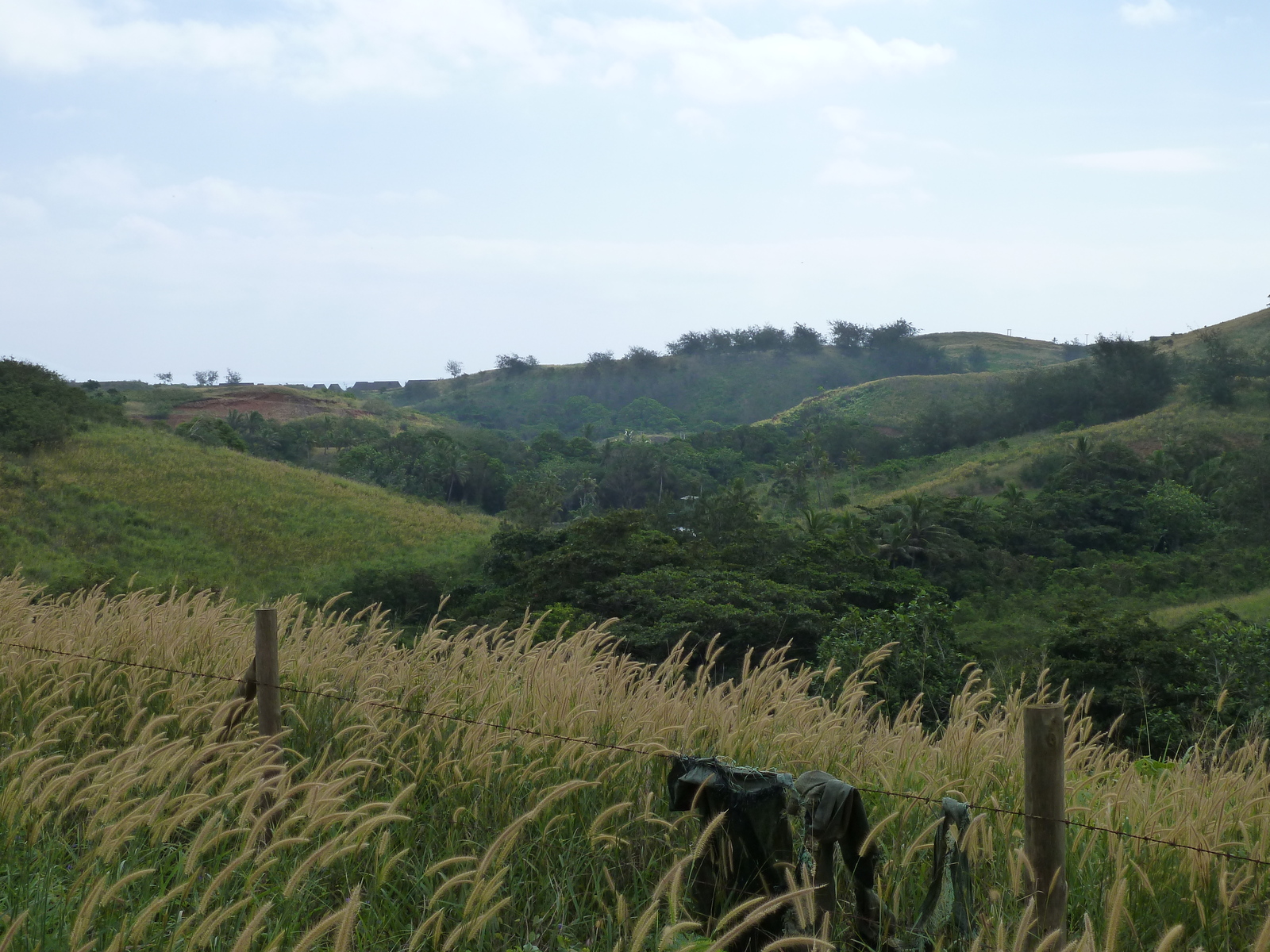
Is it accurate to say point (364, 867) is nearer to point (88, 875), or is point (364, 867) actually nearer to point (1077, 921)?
point (88, 875)

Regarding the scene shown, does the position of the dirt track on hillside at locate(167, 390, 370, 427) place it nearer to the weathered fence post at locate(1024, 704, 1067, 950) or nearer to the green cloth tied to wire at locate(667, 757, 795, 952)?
the green cloth tied to wire at locate(667, 757, 795, 952)

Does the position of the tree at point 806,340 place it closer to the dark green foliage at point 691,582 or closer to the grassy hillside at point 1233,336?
the grassy hillside at point 1233,336

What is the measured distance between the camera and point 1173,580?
1067 inches

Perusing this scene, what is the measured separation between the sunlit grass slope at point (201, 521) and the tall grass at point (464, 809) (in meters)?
21.6

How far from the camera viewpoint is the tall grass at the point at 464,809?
2342 mm

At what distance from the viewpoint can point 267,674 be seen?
3426 millimetres

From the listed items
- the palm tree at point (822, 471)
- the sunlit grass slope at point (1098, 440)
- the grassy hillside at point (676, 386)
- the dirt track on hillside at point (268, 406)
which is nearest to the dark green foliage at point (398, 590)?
the sunlit grass slope at point (1098, 440)

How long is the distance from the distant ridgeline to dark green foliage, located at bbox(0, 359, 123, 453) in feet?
180

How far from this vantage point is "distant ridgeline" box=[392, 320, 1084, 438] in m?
98.0

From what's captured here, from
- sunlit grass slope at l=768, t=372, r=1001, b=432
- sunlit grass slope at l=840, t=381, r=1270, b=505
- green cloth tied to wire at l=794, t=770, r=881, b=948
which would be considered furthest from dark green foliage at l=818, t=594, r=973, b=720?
sunlit grass slope at l=768, t=372, r=1001, b=432

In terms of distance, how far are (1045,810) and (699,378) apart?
340 ft

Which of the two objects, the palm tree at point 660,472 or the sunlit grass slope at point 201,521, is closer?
the sunlit grass slope at point 201,521

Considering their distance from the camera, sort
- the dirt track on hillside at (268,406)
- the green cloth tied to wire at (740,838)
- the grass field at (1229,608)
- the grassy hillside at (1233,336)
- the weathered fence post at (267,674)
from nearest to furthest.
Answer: the green cloth tied to wire at (740,838)
the weathered fence post at (267,674)
the grass field at (1229,608)
the grassy hillside at (1233,336)
the dirt track on hillside at (268,406)

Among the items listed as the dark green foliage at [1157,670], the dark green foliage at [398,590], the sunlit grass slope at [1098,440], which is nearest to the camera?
the dark green foliage at [1157,670]
